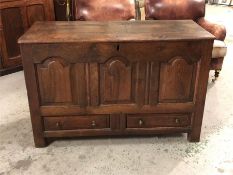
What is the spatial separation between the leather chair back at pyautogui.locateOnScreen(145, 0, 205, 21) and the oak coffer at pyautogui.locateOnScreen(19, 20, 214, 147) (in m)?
0.84

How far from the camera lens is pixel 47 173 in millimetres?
1639

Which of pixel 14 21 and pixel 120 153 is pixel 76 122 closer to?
pixel 120 153

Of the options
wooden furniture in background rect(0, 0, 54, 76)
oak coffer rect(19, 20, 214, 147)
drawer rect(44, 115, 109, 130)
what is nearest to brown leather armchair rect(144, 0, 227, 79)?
oak coffer rect(19, 20, 214, 147)

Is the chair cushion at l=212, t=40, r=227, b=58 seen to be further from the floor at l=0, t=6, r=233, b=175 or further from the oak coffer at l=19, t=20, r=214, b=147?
the oak coffer at l=19, t=20, r=214, b=147

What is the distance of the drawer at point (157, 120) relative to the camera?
1.84 meters

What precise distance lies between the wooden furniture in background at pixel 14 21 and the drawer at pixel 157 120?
1772 mm

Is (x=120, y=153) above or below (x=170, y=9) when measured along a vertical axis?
below

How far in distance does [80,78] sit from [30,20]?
164cm

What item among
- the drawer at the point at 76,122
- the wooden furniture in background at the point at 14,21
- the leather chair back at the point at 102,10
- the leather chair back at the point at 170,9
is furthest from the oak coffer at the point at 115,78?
the wooden furniture in background at the point at 14,21

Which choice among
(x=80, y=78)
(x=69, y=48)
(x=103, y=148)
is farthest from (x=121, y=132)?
(x=69, y=48)

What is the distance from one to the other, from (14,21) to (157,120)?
6.38 ft

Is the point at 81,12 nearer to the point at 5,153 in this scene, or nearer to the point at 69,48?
the point at 69,48

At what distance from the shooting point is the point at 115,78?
170 centimetres

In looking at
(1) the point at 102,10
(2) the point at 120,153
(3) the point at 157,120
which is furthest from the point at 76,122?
(1) the point at 102,10
